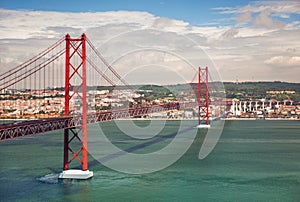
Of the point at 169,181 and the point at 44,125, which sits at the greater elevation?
the point at 44,125

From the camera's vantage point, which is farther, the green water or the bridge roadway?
the green water

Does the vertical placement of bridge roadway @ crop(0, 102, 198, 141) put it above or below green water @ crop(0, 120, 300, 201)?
above

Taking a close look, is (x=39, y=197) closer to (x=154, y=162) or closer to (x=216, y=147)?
(x=154, y=162)

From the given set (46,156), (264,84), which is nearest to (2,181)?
(46,156)

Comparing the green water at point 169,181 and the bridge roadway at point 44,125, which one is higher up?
the bridge roadway at point 44,125

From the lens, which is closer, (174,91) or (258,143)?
(258,143)

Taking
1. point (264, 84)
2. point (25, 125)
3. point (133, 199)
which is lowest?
point (133, 199)

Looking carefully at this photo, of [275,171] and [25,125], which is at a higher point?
[25,125]

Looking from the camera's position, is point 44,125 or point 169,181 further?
point 169,181

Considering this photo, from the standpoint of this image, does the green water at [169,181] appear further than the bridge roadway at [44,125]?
Yes

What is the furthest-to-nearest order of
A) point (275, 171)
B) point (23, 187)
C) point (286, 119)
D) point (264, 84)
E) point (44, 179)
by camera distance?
point (264, 84), point (286, 119), point (275, 171), point (44, 179), point (23, 187)

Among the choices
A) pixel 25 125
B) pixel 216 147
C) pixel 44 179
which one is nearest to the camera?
pixel 25 125
